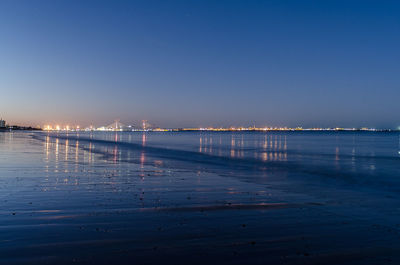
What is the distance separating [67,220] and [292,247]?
5390mm

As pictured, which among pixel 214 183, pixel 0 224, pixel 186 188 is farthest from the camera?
pixel 214 183

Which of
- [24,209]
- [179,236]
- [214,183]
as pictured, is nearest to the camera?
[179,236]

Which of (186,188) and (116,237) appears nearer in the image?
(116,237)

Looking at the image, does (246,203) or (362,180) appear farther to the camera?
(362,180)

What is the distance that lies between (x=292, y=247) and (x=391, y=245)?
2.11 metres

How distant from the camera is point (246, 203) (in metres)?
11.2

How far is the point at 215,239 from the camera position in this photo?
7332 millimetres

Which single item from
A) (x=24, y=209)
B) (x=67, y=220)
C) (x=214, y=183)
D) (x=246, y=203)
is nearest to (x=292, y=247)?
(x=246, y=203)

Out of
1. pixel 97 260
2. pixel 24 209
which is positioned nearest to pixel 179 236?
pixel 97 260

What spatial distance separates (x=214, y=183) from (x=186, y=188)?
216 cm

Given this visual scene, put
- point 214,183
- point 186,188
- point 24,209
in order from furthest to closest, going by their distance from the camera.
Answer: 1. point 214,183
2. point 186,188
3. point 24,209

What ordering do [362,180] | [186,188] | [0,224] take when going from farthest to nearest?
[362,180] < [186,188] < [0,224]

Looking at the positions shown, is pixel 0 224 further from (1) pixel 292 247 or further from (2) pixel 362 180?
(2) pixel 362 180

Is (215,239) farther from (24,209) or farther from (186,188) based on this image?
(186,188)
